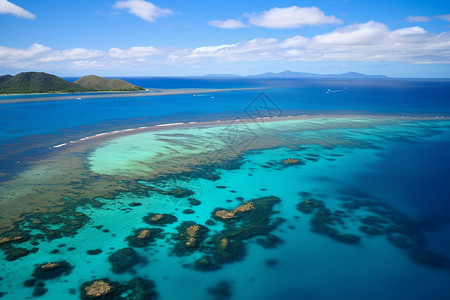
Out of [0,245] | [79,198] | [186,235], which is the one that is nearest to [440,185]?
[186,235]

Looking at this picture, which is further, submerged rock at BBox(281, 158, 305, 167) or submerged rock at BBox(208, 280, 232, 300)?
submerged rock at BBox(281, 158, 305, 167)

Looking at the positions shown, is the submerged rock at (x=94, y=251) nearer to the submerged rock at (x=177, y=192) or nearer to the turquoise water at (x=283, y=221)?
the turquoise water at (x=283, y=221)

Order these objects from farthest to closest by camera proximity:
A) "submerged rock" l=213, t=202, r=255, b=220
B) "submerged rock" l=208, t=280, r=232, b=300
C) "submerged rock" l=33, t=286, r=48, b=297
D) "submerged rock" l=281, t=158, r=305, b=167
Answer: "submerged rock" l=281, t=158, r=305, b=167, "submerged rock" l=213, t=202, r=255, b=220, "submerged rock" l=208, t=280, r=232, b=300, "submerged rock" l=33, t=286, r=48, b=297

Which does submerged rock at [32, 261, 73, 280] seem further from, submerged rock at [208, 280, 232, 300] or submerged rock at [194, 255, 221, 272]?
submerged rock at [208, 280, 232, 300]

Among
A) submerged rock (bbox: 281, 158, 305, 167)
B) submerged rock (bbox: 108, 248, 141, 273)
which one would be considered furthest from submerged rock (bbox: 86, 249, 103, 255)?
submerged rock (bbox: 281, 158, 305, 167)

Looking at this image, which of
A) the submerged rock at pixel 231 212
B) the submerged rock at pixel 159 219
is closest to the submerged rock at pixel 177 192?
the submerged rock at pixel 159 219

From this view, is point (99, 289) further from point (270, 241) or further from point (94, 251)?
point (270, 241)
